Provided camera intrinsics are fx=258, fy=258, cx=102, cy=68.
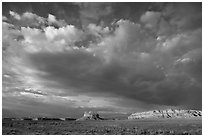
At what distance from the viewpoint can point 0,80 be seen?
3005 centimetres

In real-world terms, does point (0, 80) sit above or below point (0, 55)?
below

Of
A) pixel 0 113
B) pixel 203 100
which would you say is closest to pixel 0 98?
pixel 0 113

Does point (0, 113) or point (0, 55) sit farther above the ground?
point (0, 55)

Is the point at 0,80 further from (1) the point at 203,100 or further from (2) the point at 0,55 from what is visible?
(1) the point at 203,100

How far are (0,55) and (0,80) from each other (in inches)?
115

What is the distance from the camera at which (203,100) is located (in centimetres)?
2998

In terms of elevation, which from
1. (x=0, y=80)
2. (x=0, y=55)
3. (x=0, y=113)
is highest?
(x=0, y=55)

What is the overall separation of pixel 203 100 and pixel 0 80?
23.7m

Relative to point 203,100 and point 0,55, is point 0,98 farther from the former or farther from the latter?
point 203,100

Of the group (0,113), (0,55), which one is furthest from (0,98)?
(0,55)

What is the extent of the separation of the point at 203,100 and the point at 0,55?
24248 mm

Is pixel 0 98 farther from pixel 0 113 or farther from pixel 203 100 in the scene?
pixel 203 100

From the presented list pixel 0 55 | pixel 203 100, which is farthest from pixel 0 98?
pixel 203 100

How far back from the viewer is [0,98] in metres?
30.7
